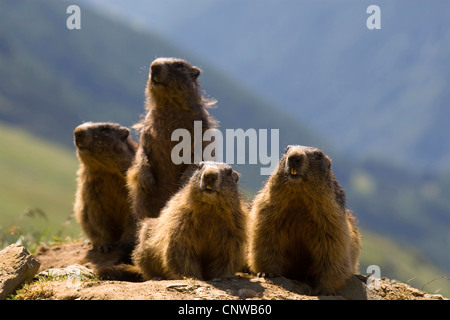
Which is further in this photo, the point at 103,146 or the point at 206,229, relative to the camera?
the point at 103,146

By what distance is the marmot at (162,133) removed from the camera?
32.2 feet

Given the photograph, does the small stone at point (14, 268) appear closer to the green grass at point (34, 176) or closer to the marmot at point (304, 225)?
the marmot at point (304, 225)

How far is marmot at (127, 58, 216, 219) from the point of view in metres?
9.80

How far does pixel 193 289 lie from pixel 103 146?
4354mm

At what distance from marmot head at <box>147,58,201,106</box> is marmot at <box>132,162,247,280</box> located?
2638 millimetres

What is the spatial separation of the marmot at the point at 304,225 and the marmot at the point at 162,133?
249 centimetres

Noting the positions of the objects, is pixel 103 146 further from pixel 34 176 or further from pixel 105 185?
pixel 34 176

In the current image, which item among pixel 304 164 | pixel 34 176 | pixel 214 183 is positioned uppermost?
pixel 34 176

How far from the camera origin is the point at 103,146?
10.2 metres

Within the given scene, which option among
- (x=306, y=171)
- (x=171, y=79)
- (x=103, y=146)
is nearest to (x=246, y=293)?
(x=306, y=171)

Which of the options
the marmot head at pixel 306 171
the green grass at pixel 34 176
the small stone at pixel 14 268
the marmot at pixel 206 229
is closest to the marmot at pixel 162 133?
the marmot at pixel 206 229

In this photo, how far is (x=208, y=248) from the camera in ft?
24.8
